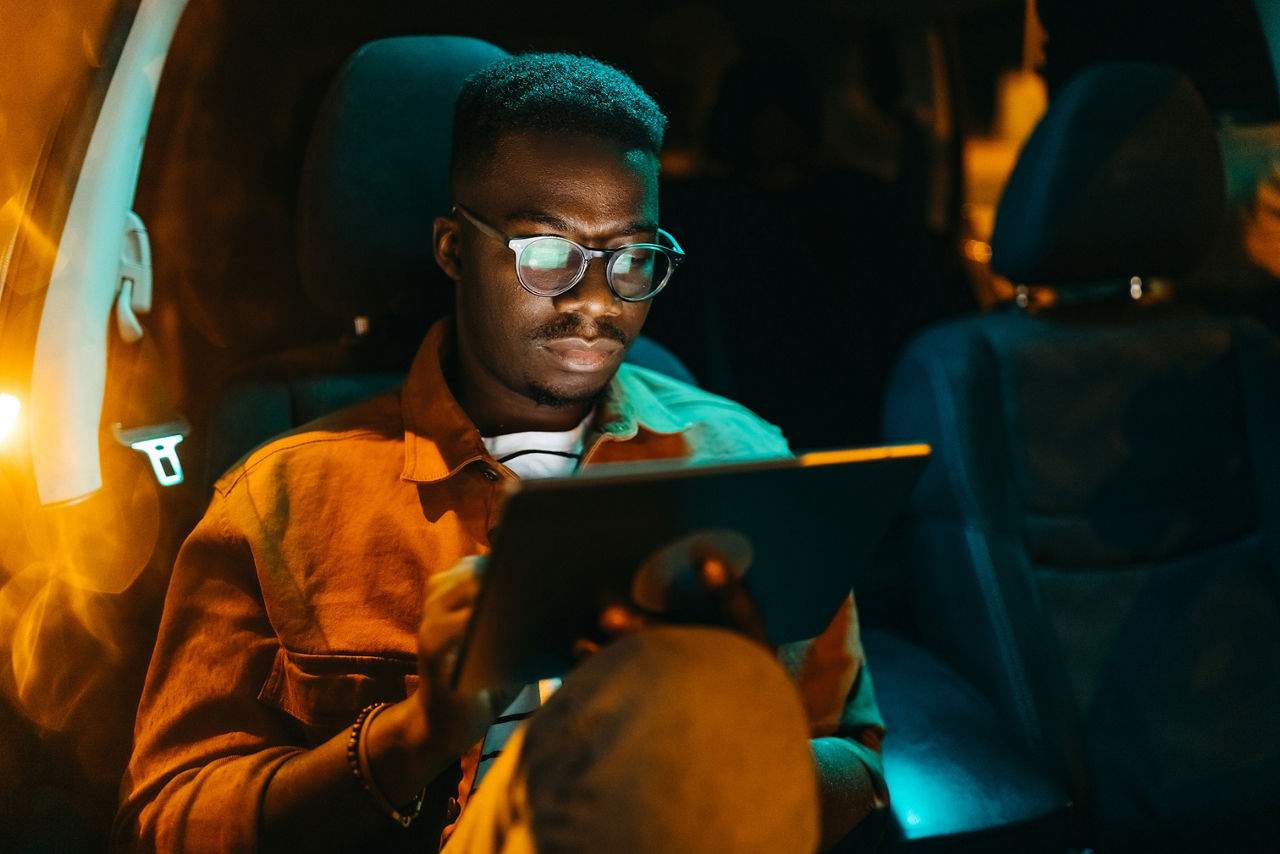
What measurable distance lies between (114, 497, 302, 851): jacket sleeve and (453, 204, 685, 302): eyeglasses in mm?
500

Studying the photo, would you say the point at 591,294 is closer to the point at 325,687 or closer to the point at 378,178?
the point at 378,178

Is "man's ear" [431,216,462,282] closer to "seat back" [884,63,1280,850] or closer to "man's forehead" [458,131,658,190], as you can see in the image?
"man's forehead" [458,131,658,190]

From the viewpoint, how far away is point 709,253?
7.65 feet

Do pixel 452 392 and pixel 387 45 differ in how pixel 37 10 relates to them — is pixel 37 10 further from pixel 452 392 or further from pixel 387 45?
pixel 452 392

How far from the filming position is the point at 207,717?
1.14 meters

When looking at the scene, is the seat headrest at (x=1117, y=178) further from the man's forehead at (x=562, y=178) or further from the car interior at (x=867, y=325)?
the man's forehead at (x=562, y=178)

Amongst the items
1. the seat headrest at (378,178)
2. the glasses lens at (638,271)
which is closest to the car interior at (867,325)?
the seat headrest at (378,178)

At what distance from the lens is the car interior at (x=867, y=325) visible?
1180 millimetres

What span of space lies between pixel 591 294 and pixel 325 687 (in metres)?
0.59

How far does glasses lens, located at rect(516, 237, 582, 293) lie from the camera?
1208mm

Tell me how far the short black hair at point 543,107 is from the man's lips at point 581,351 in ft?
0.90

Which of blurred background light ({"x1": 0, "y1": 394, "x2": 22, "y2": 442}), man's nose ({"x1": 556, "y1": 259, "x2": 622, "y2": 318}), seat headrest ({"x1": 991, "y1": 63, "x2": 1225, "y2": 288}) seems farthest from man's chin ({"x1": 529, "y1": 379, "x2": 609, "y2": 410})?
seat headrest ({"x1": 991, "y1": 63, "x2": 1225, "y2": 288})

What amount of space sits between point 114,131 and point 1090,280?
1.70m

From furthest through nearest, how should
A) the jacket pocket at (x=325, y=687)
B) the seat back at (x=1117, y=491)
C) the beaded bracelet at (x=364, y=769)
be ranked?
the seat back at (x=1117, y=491) → the jacket pocket at (x=325, y=687) → the beaded bracelet at (x=364, y=769)
